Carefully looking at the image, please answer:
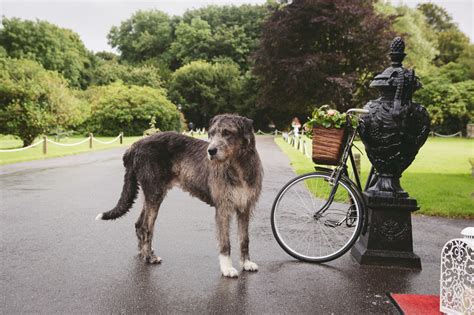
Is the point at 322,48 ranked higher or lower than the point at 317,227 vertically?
higher

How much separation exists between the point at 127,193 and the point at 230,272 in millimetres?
1581

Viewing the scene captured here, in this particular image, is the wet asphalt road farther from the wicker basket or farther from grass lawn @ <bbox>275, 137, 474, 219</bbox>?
the wicker basket

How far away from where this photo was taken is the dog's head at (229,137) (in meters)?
4.09

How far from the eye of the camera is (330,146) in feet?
15.7

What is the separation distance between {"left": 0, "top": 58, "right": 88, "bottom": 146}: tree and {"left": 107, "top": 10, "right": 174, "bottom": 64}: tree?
41.4 metres

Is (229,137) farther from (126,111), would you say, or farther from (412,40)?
(412,40)

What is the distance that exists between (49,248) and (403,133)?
4.49 m

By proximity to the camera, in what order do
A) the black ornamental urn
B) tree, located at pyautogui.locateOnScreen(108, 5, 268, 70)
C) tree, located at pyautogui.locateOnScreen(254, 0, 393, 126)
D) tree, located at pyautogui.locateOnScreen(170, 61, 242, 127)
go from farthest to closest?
tree, located at pyautogui.locateOnScreen(108, 5, 268, 70) → tree, located at pyautogui.locateOnScreen(170, 61, 242, 127) → tree, located at pyautogui.locateOnScreen(254, 0, 393, 126) → the black ornamental urn

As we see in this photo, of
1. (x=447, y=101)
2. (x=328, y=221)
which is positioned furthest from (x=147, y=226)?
(x=447, y=101)

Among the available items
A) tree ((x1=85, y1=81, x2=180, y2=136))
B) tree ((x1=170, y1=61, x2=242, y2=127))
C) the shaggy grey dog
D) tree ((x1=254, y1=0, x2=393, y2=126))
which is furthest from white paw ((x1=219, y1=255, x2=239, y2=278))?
tree ((x1=170, y1=61, x2=242, y2=127))

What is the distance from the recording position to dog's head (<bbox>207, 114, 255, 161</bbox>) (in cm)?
409

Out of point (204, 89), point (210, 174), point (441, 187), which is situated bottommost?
point (441, 187)

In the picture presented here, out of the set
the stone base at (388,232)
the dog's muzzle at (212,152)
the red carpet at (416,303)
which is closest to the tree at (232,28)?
the stone base at (388,232)

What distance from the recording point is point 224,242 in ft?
14.4
